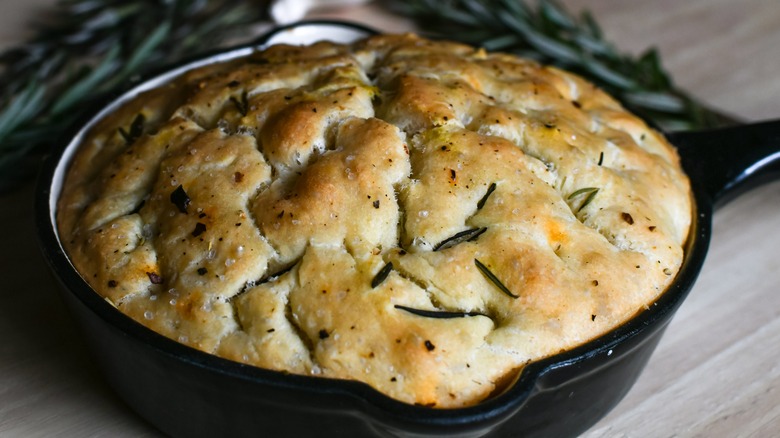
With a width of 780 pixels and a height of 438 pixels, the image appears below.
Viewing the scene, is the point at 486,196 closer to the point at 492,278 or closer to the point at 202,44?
the point at 492,278

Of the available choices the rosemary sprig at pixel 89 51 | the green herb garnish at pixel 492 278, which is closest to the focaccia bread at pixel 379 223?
the green herb garnish at pixel 492 278

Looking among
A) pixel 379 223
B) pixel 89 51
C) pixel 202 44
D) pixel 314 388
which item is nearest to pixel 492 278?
pixel 379 223

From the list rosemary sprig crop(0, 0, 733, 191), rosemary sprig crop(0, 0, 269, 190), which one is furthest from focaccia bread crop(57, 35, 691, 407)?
rosemary sprig crop(0, 0, 733, 191)

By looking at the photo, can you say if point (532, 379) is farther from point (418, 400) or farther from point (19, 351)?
point (19, 351)

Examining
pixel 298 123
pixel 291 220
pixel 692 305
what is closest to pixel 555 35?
pixel 692 305

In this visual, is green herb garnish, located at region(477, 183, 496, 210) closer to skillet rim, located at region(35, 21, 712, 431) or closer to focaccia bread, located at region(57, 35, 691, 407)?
focaccia bread, located at region(57, 35, 691, 407)
